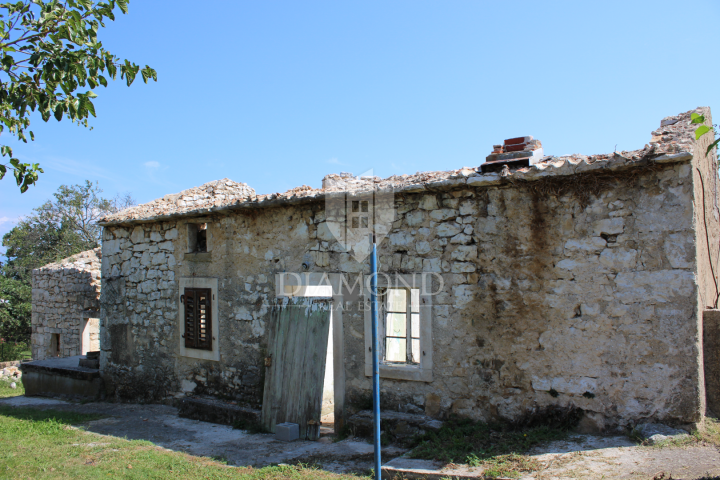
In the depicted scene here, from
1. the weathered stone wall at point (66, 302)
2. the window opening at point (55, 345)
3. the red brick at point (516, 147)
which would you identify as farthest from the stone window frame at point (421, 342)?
the window opening at point (55, 345)

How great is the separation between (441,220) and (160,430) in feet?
15.8

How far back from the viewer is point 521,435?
4930 millimetres

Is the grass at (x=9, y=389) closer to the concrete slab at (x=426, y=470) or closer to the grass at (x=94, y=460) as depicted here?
the grass at (x=94, y=460)

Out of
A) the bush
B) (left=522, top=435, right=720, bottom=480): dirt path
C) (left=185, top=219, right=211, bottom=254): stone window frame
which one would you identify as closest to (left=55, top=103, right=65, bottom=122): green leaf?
(left=185, top=219, right=211, bottom=254): stone window frame

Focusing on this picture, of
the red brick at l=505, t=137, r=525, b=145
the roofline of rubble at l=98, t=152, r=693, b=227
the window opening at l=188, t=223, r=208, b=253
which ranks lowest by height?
the window opening at l=188, t=223, r=208, b=253

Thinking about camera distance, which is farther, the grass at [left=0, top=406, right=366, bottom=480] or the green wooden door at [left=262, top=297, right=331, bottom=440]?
the green wooden door at [left=262, top=297, right=331, bottom=440]

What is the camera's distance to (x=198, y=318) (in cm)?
793

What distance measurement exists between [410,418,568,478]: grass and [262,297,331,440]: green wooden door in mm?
1585

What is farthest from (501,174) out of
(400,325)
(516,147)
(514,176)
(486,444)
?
(400,325)

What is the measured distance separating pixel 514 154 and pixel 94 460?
5733 millimetres

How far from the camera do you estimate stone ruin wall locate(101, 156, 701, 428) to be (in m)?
4.64

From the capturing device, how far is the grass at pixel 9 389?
10695 mm

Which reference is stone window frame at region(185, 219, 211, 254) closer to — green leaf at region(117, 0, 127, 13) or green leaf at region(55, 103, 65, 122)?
green leaf at region(55, 103, 65, 122)

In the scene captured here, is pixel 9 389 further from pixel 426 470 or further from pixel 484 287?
pixel 484 287
